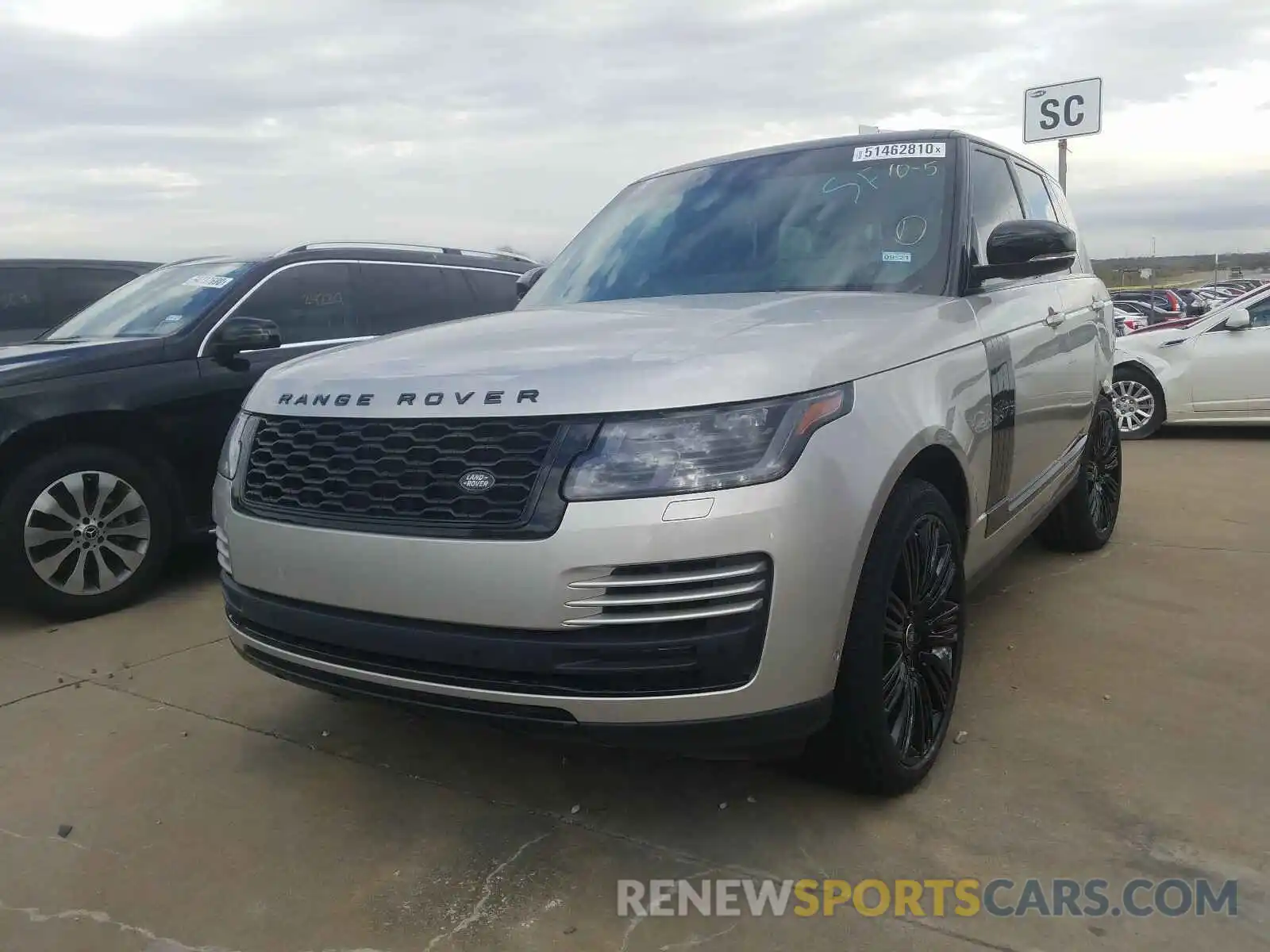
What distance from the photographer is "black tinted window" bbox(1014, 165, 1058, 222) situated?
4.41 m

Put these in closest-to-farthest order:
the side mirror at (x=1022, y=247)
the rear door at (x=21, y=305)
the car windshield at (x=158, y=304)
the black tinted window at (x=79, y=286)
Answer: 1. the side mirror at (x=1022, y=247)
2. the car windshield at (x=158, y=304)
3. the rear door at (x=21, y=305)
4. the black tinted window at (x=79, y=286)

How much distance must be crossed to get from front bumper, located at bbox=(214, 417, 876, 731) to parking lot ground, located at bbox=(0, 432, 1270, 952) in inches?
14.6

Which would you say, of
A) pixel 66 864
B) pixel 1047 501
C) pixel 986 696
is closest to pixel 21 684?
pixel 66 864

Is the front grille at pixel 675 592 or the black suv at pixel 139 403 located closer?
the front grille at pixel 675 592

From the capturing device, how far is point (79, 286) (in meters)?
8.29

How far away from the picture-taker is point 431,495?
2.32 metres

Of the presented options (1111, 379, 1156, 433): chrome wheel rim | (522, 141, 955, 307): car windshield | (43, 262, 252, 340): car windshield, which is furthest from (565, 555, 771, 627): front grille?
(1111, 379, 1156, 433): chrome wheel rim

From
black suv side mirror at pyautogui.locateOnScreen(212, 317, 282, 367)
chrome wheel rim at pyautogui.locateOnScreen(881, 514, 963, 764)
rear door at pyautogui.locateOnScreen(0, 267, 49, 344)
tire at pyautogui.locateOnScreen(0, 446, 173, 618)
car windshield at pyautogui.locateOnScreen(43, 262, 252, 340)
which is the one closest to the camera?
chrome wheel rim at pyautogui.locateOnScreen(881, 514, 963, 764)

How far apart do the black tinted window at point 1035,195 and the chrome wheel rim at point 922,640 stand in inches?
86.2

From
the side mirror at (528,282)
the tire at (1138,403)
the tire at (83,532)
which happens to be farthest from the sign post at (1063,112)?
the tire at (83,532)

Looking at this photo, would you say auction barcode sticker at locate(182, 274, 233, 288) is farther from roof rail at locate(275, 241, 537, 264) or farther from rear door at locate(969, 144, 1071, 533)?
rear door at locate(969, 144, 1071, 533)

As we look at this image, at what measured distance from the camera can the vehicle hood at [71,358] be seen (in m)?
4.48

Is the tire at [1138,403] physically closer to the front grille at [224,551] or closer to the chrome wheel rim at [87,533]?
the chrome wheel rim at [87,533]

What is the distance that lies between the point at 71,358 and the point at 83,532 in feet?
2.58
